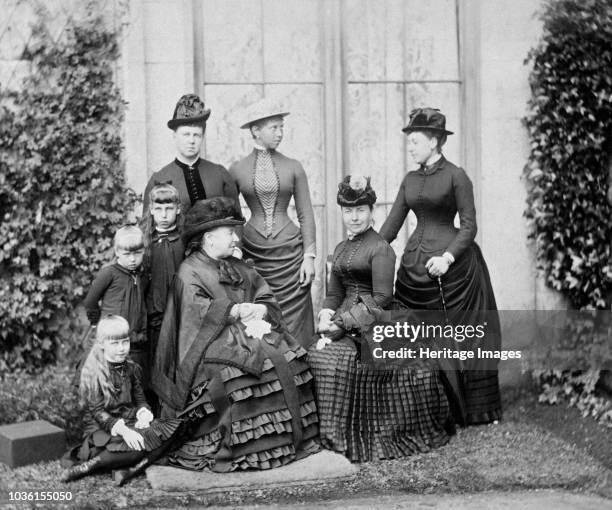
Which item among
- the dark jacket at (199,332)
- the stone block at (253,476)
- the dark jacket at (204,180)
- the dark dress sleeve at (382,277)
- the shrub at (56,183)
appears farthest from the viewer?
the shrub at (56,183)

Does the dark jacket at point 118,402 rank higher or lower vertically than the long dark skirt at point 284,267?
lower

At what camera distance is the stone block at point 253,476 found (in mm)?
4980

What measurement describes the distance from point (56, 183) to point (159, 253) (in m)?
1.88

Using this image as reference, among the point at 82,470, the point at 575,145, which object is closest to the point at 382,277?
the point at 82,470

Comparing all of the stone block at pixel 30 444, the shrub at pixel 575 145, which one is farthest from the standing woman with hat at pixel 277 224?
the shrub at pixel 575 145

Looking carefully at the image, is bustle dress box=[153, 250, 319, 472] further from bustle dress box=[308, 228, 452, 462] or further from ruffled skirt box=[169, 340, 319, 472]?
bustle dress box=[308, 228, 452, 462]

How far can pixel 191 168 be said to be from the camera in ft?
19.5

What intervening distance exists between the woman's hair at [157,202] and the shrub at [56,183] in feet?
5.29

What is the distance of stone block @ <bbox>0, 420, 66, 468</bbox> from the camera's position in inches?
214

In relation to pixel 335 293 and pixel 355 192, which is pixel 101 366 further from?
pixel 355 192

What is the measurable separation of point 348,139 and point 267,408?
293 centimetres

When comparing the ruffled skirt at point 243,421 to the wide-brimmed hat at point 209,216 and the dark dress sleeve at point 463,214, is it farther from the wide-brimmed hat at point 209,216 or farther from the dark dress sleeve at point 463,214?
the dark dress sleeve at point 463,214

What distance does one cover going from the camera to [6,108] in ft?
23.2

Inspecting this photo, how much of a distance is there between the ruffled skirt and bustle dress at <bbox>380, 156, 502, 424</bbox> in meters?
1.16
